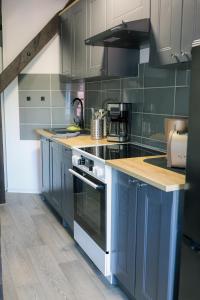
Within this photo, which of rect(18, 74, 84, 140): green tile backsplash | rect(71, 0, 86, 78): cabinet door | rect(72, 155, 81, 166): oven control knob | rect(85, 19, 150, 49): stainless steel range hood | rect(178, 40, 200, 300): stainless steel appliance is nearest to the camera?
rect(178, 40, 200, 300): stainless steel appliance

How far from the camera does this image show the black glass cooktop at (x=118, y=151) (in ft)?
7.02

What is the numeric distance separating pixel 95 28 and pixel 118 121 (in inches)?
34.9

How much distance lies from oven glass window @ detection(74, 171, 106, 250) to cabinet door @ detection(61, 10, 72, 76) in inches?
64.0

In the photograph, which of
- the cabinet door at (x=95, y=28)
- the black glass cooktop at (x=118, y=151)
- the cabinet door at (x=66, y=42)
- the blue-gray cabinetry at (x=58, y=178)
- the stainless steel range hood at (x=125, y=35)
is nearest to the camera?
the stainless steel range hood at (x=125, y=35)

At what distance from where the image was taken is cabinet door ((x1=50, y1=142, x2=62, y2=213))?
3014mm

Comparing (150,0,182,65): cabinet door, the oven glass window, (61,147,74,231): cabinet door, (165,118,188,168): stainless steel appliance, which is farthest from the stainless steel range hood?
the oven glass window

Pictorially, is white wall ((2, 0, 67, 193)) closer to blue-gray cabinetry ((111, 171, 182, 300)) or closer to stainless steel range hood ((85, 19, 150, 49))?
stainless steel range hood ((85, 19, 150, 49))

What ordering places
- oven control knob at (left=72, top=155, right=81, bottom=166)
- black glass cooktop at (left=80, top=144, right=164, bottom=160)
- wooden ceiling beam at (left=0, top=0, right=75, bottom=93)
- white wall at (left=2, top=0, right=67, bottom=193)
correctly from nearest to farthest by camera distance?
black glass cooktop at (left=80, top=144, right=164, bottom=160), oven control knob at (left=72, top=155, right=81, bottom=166), wooden ceiling beam at (left=0, top=0, right=75, bottom=93), white wall at (left=2, top=0, right=67, bottom=193)

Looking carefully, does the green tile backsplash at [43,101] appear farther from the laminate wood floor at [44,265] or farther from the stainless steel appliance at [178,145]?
the stainless steel appliance at [178,145]

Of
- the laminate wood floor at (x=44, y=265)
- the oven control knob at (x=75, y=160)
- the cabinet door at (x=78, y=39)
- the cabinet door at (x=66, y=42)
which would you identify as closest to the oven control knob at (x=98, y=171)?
the oven control knob at (x=75, y=160)

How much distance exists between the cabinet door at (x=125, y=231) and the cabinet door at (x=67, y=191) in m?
0.77

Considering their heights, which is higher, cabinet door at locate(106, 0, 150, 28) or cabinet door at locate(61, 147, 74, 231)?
cabinet door at locate(106, 0, 150, 28)

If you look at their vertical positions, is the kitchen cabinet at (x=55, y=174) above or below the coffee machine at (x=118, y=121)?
below

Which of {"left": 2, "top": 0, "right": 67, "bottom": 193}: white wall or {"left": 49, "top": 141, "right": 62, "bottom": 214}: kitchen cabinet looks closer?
{"left": 49, "top": 141, "right": 62, "bottom": 214}: kitchen cabinet
